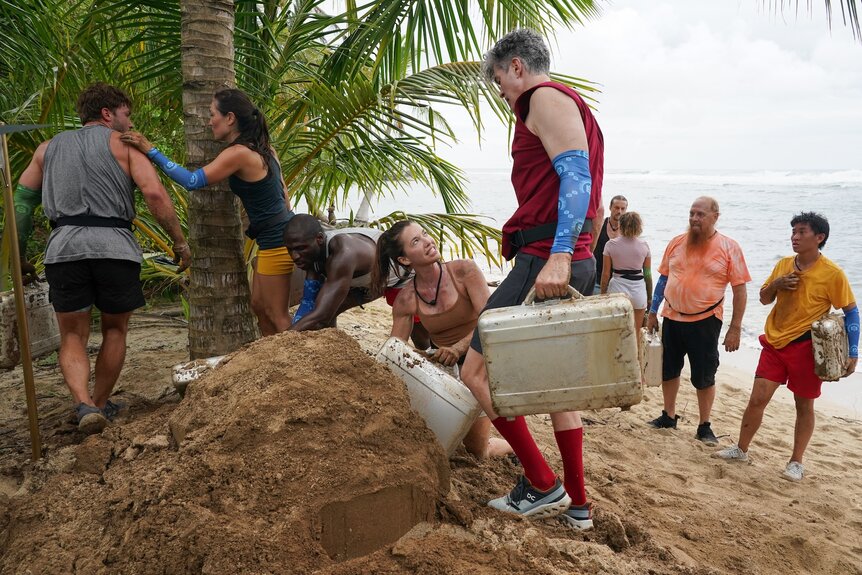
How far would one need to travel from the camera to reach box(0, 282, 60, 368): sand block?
3348 mm

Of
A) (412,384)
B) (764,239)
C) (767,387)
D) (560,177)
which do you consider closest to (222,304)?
(412,384)

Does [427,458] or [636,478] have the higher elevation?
[427,458]

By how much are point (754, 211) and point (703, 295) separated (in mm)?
26542

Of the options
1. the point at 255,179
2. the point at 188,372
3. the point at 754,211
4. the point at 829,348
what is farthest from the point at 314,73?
the point at 754,211

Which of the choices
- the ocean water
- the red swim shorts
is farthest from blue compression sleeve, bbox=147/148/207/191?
the ocean water

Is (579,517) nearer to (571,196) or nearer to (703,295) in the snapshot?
(571,196)

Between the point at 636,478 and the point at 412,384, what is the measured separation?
165cm

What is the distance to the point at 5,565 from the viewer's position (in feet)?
7.65

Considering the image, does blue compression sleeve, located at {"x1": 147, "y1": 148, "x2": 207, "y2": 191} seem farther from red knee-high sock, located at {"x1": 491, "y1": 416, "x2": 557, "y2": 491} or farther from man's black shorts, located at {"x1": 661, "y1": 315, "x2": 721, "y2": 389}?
man's black shorts, located at {"x1": 661, "y1": 315, "x2": 721, "y2": 389}

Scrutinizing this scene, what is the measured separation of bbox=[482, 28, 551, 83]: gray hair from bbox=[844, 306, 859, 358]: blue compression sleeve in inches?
106

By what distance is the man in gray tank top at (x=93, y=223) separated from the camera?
11.1 ft

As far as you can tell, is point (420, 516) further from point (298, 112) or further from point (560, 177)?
point (298, 112)

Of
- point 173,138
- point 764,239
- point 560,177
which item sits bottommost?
point 764,239

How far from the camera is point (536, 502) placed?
2754 millimetres
